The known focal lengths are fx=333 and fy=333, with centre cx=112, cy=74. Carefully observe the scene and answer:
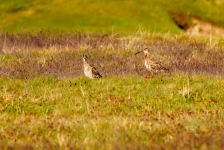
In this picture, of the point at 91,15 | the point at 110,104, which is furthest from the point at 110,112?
the point at 91,15

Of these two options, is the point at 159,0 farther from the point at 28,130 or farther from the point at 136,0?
the point at 28,130

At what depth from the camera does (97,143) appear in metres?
5.64

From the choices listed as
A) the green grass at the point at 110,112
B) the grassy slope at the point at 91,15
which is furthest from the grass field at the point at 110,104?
the grassy slope at the point at 91,15

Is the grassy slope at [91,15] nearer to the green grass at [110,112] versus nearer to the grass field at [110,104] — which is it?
the grass field at [110,104]

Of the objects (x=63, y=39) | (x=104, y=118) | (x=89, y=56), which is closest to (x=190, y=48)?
(x=89, y=56)

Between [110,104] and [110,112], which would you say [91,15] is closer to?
[110,104]

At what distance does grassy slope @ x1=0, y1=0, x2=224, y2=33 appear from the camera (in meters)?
27.9

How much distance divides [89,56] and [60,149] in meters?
9.80

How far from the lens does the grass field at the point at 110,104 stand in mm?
5738

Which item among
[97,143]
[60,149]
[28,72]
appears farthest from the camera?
[28,72]

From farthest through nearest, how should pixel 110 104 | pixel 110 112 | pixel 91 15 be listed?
pixel 91 15 → pixel 110 104 → pixel 110 112

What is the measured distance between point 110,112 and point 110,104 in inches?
18.0

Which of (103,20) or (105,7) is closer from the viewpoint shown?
(103,20)

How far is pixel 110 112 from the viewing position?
7.71 m
